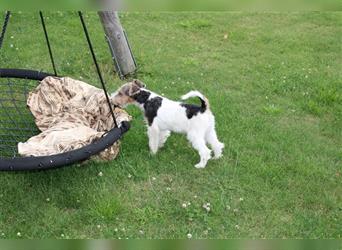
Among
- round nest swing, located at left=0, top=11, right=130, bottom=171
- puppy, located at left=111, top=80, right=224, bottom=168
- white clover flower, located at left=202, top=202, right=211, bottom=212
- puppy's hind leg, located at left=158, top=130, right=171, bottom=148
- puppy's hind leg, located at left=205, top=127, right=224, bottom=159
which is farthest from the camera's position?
puppy's hind leg, located at left=158, top=130, right=171, bottom=148

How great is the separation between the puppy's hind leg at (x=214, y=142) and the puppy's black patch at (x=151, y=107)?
579 millimetres

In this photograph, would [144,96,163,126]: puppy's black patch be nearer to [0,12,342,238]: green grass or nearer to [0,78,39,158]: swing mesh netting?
[0,12,342,238]: green grass

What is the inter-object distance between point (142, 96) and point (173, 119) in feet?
1.49

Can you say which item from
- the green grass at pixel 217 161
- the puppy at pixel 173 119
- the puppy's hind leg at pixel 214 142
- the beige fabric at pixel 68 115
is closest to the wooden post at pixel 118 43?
the green grass at pixel 217 161

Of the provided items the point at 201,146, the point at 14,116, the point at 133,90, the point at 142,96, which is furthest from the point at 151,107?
the point at 14,116

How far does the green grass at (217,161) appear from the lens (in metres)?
4.61

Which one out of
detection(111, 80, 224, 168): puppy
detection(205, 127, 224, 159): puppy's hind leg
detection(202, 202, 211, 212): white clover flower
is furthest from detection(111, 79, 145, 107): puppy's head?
detection(202, 202, 211, 212): white clover flower

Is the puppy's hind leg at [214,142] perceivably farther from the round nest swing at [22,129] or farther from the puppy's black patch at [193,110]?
the round nest swing at [22,129]

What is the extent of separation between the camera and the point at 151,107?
5.36 meters

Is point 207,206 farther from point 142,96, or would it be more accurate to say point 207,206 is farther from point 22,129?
point 22,129

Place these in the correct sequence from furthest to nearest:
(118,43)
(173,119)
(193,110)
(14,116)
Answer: (118,43), (14,116), (173,119), (193,110)

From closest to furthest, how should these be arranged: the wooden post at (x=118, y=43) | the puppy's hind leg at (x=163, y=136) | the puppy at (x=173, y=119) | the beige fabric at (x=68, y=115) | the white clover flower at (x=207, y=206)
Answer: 1. the white clover flower at (x=207, y=206)
2. the beige fabric at (x=68, y=115)
3. the puppy at (x=173, y=119)
4. the puppy's hind leg at (x=163, y=136)
5. the wooden post at (x=118, y=43)

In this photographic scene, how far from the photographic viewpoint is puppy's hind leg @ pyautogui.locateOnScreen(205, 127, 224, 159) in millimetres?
5282

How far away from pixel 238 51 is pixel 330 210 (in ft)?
13.4
